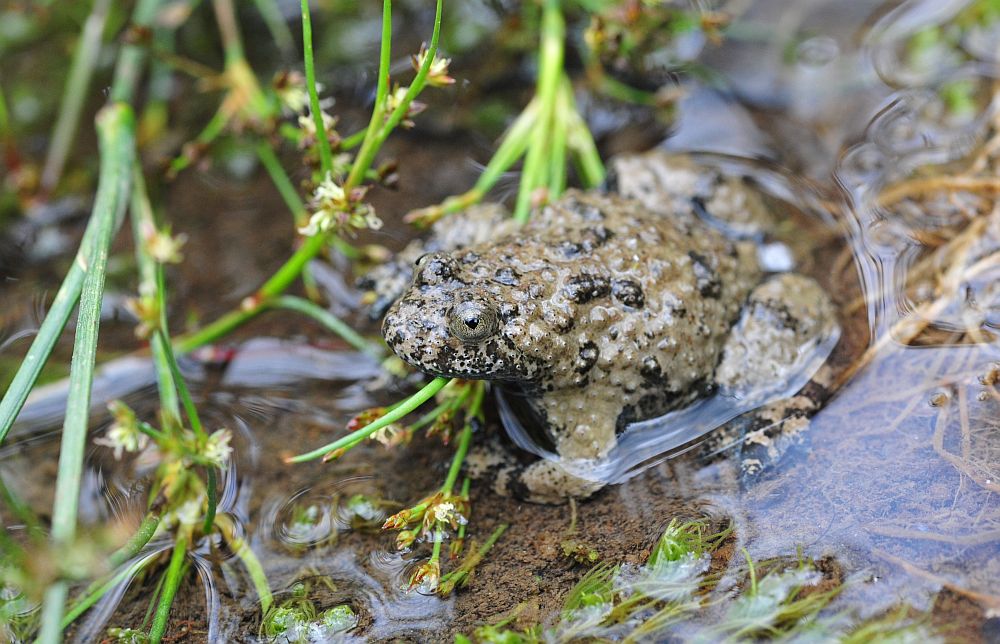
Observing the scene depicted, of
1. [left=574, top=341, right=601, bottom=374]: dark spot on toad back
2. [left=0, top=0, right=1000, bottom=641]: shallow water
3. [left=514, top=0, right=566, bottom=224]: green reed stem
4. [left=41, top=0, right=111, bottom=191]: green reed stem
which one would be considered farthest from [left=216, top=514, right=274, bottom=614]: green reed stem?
[left=41, top=0, right=111, bottom=191]: green reed stem

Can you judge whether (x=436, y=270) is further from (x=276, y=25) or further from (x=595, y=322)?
(x=276, y=25)

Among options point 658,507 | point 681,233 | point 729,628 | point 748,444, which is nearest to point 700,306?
point 681,233

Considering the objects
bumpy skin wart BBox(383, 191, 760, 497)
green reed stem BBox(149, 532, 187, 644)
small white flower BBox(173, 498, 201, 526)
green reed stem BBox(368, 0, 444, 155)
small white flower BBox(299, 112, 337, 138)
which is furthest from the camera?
small white flower BBox(173, 498, 201, 526)

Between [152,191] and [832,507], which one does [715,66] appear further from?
[152,191]

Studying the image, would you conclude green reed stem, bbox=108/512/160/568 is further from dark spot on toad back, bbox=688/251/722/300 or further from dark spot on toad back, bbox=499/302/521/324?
dark spot on toad back, bbox=688/251/722/300

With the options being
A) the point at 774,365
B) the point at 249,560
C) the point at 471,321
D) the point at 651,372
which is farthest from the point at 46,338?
the point at 774,365

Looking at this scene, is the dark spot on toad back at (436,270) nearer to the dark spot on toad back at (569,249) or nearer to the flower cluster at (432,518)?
the dark spot on toad back at (569,249)
